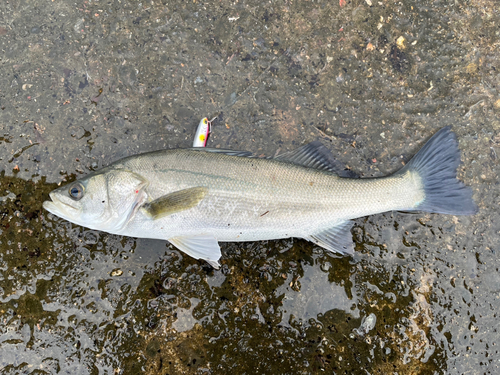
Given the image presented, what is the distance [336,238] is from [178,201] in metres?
1.50

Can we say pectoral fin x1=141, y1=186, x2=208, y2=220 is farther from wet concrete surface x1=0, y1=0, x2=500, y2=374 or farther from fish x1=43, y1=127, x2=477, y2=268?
wet concrete surface x1=0, y1=0, x2=500, y2=374

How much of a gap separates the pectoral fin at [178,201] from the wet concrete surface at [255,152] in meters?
0.59

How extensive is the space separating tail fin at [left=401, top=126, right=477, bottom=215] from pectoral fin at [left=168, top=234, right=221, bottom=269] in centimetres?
191

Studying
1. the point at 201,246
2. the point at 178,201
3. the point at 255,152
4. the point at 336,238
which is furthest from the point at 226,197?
the point at 336,238

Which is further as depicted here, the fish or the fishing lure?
the fishing lure

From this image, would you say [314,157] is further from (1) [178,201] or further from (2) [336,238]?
(1) [178,201]

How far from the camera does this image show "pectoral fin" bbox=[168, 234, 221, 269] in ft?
9.41

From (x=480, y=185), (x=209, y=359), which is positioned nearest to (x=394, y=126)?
(x=480, y=185)

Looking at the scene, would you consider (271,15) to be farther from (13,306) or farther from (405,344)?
(13,306)

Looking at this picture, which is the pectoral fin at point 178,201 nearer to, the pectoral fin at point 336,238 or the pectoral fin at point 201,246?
the pectoral fin at point 201,246

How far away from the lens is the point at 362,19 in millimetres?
3271

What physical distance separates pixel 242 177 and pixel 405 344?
2311 millimetres

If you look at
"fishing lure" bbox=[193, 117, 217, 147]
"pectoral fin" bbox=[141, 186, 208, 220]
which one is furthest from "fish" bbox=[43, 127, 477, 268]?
"fishing lure" bbox=[193, 117, 217, 147]

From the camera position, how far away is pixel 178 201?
273cm
